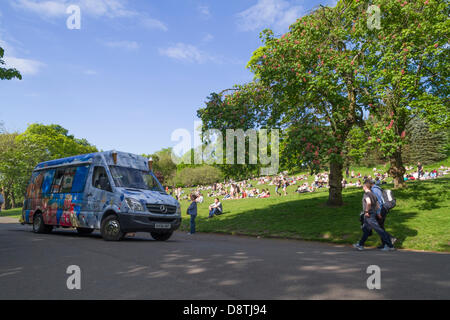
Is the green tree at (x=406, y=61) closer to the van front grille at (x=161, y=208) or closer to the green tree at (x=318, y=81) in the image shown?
the green tree at (x=318, y=81)

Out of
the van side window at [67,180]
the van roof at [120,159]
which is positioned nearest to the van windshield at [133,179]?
the van roof at [120,159]

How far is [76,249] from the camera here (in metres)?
8.44

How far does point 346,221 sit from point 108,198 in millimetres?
9558

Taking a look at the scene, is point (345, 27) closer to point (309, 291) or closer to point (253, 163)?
point (253, 163)

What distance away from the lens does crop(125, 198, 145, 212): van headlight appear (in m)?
9.74

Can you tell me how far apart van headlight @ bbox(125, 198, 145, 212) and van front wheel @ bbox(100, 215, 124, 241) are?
2.27 feet

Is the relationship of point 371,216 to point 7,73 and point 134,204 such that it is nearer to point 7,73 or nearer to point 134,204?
point 134,204

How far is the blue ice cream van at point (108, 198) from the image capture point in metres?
9.89

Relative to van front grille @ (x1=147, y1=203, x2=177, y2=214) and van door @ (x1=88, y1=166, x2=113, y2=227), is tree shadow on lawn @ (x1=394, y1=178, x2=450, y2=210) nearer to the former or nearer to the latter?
van front grille @ (x1=147, y1=203, x2=177, y2=214)

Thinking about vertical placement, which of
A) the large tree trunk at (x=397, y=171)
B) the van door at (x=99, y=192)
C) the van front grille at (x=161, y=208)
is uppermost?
the large tree trunk at (x=397, y=171)

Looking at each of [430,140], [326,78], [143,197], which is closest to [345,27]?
[326,78]

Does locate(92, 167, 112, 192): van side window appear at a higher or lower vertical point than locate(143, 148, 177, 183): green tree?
lower

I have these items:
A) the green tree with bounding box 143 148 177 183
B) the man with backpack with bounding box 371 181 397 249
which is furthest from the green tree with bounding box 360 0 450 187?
the green tree with bounding box 143 148 177 183
